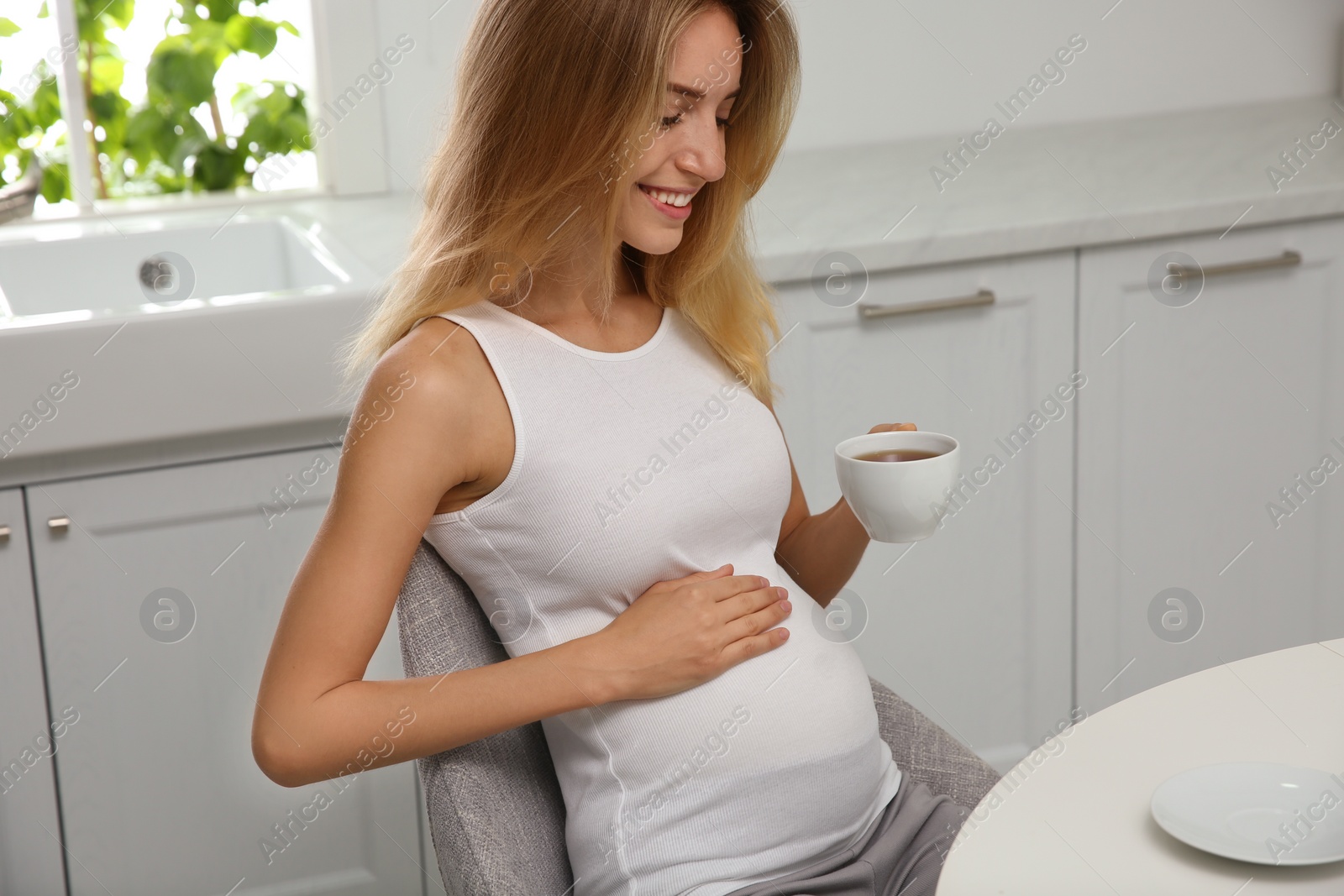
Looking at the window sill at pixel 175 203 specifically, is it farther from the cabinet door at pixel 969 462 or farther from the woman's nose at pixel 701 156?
the woman's nose at pixel 701 156

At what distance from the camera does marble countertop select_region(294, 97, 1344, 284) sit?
5.19 feet

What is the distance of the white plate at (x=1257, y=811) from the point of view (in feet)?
2.11

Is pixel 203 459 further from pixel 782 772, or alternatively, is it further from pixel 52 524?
pixel 782 772

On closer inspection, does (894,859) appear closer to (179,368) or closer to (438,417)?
(438,417)

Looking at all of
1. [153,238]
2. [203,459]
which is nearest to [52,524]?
[203,459]

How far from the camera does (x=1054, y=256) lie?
1642mm

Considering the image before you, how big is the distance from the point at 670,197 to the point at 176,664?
79 cm

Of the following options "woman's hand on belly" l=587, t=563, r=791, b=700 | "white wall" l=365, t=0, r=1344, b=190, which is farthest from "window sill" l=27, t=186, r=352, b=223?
"woman's hand on belly" l=587, t=563, r=791, b=700

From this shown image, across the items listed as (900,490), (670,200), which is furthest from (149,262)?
(900,490)

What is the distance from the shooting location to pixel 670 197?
997mm

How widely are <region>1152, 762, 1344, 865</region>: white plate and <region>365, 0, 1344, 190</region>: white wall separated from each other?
1617 mm

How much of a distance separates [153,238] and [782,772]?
Result: 1283mm

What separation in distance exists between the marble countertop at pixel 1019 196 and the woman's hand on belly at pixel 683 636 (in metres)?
0.61

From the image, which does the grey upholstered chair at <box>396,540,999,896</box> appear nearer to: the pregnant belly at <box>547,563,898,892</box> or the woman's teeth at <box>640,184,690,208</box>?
the pregnant belly at <box>547,563,898,892</box>
